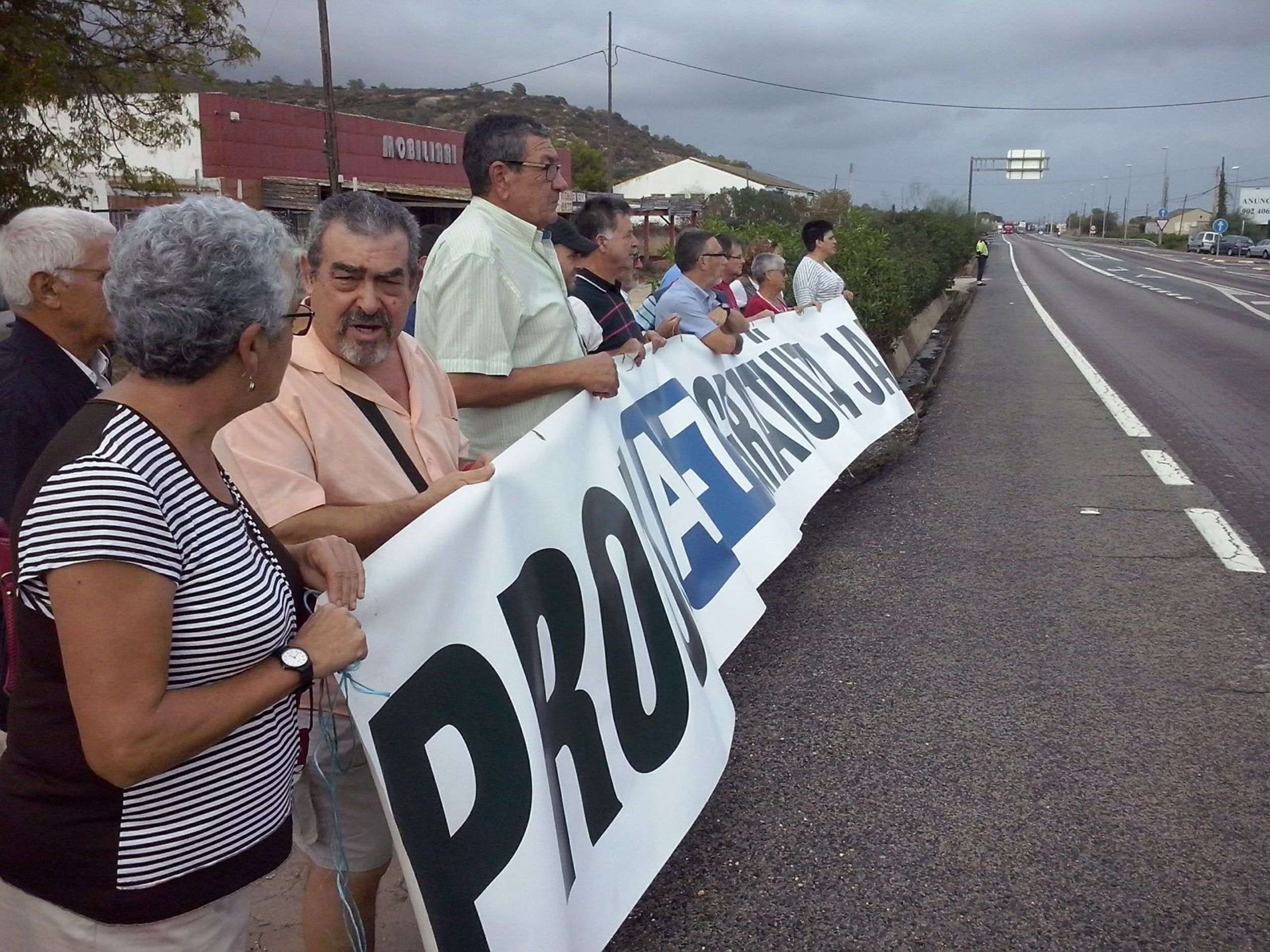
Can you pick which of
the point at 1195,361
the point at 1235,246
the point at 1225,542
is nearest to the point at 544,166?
the point at 1225,542

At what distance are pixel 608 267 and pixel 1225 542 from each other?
3899 millimetres

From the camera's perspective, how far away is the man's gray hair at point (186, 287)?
5.28 feet

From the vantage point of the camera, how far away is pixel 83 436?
1547mm

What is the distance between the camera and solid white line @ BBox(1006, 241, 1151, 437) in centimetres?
984

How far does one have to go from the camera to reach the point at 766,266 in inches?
342

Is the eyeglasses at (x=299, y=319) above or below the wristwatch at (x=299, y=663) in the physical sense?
above

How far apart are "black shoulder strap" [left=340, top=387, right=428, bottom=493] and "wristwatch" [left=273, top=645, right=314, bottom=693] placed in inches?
29.7

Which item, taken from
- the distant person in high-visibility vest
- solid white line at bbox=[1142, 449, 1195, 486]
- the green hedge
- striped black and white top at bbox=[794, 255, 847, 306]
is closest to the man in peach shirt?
solid white line at bbox=[1142, 449, 1195, 486]

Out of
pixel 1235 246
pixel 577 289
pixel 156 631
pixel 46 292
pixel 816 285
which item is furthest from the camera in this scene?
pixel 1235 246

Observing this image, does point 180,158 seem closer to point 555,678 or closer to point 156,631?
point 555,678

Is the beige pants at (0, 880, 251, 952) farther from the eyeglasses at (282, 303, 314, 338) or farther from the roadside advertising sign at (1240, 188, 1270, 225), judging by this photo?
the roadside advertising sign at (1240, 188, 1270, 225)

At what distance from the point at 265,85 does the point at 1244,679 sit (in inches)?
4573

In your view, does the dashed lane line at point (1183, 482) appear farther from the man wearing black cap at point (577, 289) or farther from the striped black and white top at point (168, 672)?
the striped black and white top at point (168, 672)

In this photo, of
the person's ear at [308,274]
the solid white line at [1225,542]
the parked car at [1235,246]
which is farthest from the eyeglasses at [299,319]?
the parked car at [1235,246]
